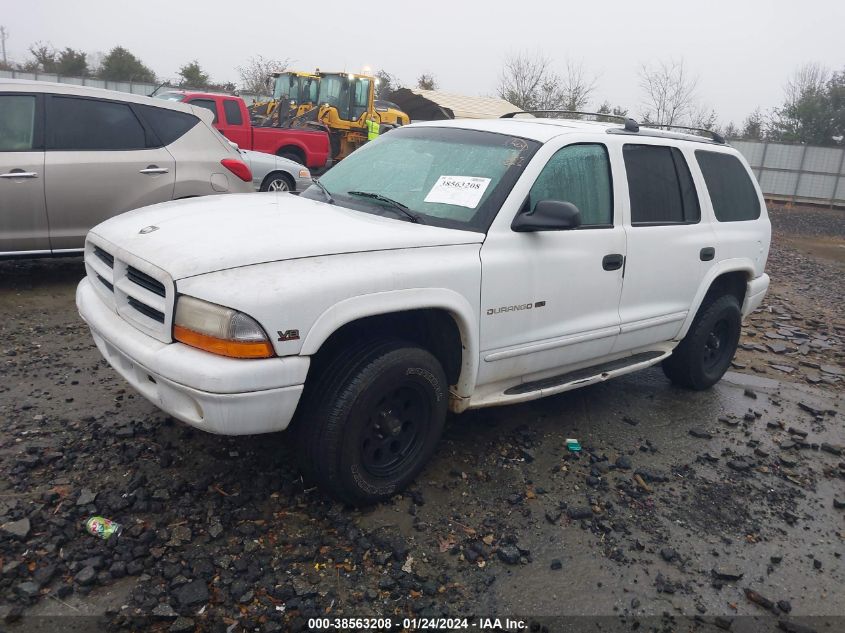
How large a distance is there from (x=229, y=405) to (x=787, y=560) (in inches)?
103

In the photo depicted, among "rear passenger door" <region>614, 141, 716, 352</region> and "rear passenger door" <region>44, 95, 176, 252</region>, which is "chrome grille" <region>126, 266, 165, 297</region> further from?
"rear passenger door" <region>44, 95, 176, 252</region>

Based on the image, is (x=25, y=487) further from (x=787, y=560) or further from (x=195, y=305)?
(x=787, y=560)

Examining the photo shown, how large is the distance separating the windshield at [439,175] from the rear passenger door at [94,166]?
2784 millimetres

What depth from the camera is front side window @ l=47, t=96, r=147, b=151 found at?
18.7ft

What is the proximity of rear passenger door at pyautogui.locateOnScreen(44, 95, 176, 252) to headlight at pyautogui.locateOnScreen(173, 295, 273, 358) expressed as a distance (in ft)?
12.6

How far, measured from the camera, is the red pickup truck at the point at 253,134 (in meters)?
12.7

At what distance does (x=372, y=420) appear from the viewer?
9.81ft

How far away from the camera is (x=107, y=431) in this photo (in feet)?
11.6

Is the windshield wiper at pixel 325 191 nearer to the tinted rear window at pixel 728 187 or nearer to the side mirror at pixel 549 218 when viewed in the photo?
the side mirror at pixel 549 218

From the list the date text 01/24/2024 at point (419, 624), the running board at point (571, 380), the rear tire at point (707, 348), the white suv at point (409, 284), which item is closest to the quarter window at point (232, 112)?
the white suv at point (409, 284)

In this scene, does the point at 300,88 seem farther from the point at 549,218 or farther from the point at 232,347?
the point at 232,347

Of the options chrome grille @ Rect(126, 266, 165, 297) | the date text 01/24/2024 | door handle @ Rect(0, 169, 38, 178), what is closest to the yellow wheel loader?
door handle @ Rect(0, 169, 38, 178)

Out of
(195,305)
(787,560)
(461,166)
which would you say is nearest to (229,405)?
(195,305)

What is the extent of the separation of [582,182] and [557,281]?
649mm
